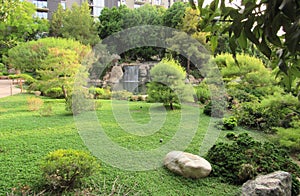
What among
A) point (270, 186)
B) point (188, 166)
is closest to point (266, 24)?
point (270, 186)

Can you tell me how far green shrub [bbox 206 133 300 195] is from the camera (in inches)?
124

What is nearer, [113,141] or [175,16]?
[113,141]

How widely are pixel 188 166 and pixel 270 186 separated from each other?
900 mm

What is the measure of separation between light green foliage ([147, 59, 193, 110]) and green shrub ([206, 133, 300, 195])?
120 inches

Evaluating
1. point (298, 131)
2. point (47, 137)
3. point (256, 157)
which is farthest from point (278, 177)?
point (47, 137)

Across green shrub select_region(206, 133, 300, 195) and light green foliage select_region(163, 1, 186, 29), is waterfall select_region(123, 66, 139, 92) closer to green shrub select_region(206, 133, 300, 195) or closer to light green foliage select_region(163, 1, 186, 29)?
light green foliage select_region(163, 1, 186, 29)

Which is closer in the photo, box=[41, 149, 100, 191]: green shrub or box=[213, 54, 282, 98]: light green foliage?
box=[41, 149, 100, 191]: green shrub

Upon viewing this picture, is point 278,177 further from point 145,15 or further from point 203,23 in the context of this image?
point 145,15

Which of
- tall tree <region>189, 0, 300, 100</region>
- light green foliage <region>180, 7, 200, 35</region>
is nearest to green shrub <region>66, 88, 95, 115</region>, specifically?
tall tree <region>189, 0, 300, 100</region>

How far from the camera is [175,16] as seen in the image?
15.4 meters

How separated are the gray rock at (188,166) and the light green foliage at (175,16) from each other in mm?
12417

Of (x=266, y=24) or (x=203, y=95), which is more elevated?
(x=266, y=24)

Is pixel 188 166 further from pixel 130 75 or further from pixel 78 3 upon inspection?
pixel 78 3

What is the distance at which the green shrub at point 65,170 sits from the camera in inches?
102
